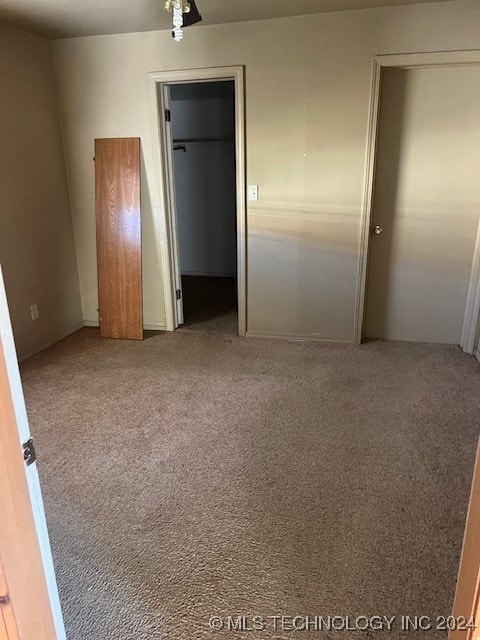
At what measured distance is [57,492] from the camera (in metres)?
2.06

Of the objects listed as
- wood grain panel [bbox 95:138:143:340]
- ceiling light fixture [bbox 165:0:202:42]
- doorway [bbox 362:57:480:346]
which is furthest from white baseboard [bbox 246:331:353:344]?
ceiling light fixture [bbox 165:0:202:42]

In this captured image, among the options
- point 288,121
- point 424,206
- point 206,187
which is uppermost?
point 288,121

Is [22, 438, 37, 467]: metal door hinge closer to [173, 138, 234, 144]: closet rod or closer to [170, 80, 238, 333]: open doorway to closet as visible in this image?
[170, 80, 238, 333]: open doorway to closet

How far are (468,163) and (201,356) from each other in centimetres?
247

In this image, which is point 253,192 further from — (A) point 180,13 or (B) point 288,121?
(A) point 180,13

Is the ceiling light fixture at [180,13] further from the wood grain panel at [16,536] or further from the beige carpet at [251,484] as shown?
the beige carpet at [251,484]

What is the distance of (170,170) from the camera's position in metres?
3.72

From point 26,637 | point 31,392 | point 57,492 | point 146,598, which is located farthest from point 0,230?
point 26,637

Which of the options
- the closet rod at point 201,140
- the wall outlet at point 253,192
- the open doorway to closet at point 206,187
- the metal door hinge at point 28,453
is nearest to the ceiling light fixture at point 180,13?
the wall outlet at point 253,192

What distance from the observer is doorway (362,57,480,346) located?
3.20 meters

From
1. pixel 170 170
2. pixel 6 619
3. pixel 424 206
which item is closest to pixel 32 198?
pixel 170 170

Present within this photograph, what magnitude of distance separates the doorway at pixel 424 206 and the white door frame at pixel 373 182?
0.14 ft

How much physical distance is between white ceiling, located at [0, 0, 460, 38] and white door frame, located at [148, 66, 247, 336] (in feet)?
1.08

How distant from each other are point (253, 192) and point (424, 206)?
133 centimetres
